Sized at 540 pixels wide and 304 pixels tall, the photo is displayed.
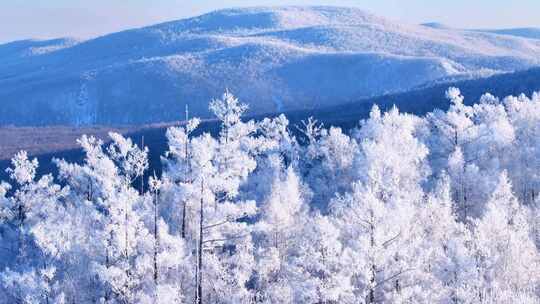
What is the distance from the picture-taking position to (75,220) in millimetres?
55719

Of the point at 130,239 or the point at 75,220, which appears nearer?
the point at 130,239

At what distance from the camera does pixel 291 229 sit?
2200 inches

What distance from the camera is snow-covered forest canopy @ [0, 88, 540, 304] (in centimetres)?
3428

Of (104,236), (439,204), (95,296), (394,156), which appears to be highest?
(394,156)

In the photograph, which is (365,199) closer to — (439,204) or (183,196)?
(183,196)

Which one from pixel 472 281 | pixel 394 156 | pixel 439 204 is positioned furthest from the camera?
pixel 394 156

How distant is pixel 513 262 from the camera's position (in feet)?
146

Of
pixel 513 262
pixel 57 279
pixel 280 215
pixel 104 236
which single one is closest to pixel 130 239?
pixel 104 236

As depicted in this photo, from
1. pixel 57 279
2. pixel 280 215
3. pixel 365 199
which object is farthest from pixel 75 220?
pixel 365 199

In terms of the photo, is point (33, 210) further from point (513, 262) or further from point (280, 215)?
point (513, 262)

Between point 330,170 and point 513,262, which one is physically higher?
point 330,170

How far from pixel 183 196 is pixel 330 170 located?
144 ft

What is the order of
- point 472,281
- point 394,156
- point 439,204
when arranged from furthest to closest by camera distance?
point 394,156, point 439,204, point 472,281

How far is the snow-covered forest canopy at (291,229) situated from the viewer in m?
34.3
